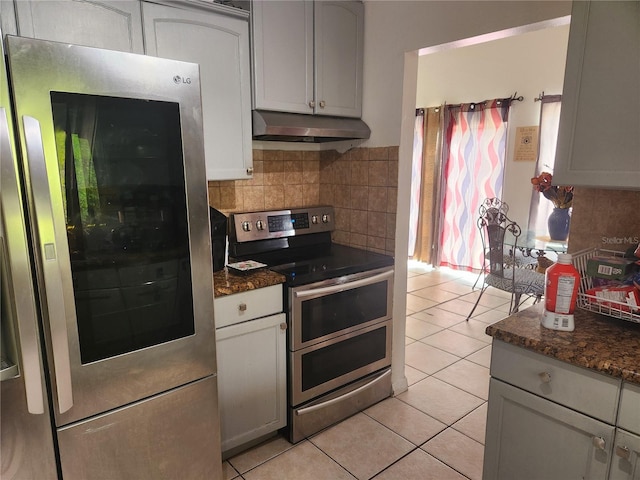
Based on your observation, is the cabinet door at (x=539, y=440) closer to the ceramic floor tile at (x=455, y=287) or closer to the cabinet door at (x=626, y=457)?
the cabinet door at (x=626, y=457)

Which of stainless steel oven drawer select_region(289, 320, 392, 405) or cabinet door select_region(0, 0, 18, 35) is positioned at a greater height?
cabinet door select_region(0, 0, 18, 35)

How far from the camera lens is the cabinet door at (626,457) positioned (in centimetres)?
113

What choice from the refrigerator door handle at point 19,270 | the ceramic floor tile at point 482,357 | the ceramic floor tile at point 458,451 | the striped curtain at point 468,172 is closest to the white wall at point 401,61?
the ceramic floor tile at point 458,451

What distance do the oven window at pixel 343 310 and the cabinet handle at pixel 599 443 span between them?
49.1 inches

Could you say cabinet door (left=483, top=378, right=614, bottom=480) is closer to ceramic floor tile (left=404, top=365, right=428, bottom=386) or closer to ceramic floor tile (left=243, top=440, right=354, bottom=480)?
ceramic floor tile (left=243, top=440, right=354, bottom=480)

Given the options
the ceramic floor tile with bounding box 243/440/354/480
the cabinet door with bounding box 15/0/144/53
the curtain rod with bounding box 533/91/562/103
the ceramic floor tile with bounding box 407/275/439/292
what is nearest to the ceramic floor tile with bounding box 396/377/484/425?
the ceramic floor tile with bounding box 243/440/354/480

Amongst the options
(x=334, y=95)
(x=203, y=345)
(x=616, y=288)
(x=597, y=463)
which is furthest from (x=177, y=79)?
(x=597, y=463)

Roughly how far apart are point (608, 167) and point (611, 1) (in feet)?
1.66

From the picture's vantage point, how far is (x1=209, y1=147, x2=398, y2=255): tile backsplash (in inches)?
96.3

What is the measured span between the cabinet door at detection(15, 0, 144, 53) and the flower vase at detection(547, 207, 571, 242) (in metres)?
3.18

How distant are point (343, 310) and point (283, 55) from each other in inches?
54.4

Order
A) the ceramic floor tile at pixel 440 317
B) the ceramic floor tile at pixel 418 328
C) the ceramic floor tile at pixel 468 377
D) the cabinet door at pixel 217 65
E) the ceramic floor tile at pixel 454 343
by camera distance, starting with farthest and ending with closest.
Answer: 1. the ceramic floor tile at pixel 440 317
2. the ceramic floor tile at pixel 418 328
3. the ceramic floor tile at pixel 454 343
4. the ceramic floor tile at pixel 468 377
5. the cabinet door at pixel 217 65

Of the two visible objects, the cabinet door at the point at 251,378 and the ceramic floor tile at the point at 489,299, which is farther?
the ceramic floor tile at the point at 489,299

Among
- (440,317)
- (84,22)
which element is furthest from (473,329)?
(84,22)
